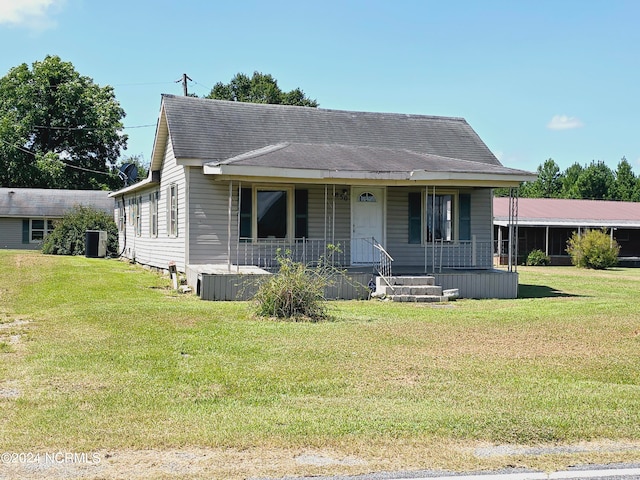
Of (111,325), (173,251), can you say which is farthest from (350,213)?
(111,325)

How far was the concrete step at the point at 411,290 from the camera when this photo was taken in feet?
52.7

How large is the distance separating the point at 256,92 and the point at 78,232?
78.5ft

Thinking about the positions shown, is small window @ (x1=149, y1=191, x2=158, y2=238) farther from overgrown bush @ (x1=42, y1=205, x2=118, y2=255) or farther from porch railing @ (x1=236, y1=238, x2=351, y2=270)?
overgrown bush @ (x1=42, y1=205, x2=118, y2=255)

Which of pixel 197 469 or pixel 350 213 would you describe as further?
pixel 350 213

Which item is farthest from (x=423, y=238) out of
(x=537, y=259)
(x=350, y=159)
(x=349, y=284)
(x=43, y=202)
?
(x=43, y=202)

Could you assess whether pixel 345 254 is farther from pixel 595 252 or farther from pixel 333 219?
pixel 595 252

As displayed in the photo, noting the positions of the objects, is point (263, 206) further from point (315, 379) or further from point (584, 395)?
point (584, 395)

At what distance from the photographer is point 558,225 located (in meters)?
36.7

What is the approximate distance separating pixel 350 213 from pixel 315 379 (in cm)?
1139

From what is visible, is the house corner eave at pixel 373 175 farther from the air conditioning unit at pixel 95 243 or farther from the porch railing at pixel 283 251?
the air conditioning unit at pixel 95 243

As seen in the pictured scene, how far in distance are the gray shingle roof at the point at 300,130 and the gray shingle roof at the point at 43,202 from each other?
63.8ft

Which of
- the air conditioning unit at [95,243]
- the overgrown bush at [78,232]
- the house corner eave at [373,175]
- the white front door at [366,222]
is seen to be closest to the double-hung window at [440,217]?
the white front door at [366,222]

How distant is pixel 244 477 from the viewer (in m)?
4.91

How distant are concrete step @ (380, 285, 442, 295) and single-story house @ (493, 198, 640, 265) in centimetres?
1983
